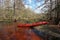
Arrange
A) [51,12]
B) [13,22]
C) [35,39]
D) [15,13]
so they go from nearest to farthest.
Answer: [35,39] < [51,12] < [13,22] < [15,13]

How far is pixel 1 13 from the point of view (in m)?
4.07

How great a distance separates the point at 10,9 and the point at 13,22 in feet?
1.48

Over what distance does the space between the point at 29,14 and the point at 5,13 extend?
70 centimetres

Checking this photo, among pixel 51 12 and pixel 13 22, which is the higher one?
pixel 51 12

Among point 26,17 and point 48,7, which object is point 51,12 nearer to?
point 48,7

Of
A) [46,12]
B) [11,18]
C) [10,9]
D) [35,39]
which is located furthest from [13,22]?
[35,39]

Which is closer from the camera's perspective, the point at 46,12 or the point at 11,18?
the point at 46,12

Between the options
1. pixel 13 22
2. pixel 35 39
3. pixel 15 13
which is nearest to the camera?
pixel 35 39

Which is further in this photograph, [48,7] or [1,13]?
[1,13]

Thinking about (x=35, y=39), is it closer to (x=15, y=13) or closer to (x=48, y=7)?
(x=48, y=7)

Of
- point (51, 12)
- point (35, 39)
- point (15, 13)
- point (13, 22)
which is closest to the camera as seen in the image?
point (35, 39)

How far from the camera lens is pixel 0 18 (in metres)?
3.98

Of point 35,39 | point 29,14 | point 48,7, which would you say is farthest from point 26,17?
point 35,39

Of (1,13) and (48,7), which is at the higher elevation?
(48,7)
